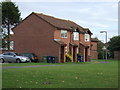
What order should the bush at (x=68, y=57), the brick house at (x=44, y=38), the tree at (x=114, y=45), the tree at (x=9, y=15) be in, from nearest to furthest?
the brick house at (x=44, y=38) → the bush at (x=68, y=57) → the tree at (x=9, y=15) → the tree at (x=114, y=45)

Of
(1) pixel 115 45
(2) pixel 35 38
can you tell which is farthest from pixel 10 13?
(1) pixel 115 45

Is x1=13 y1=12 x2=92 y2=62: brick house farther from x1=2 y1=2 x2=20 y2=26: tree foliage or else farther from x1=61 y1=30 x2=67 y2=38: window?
x1=2 y1=2 x2=20 y2=26: tree foliage

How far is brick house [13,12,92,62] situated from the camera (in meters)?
42.4

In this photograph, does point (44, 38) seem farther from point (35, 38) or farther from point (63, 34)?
point (63, 34)

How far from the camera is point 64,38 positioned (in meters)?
46.0

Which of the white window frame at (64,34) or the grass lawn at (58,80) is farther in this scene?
the white window frame at (64,34)

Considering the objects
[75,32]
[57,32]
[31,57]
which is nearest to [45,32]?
[57,32]

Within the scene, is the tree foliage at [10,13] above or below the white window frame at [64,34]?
above

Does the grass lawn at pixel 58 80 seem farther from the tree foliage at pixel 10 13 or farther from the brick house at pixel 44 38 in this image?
the tree foliage at pixel 10 13

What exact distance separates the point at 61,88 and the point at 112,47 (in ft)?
219

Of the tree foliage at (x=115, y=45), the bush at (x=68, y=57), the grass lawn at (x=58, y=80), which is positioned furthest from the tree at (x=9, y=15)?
the grass lawn at (x=58, y=80)

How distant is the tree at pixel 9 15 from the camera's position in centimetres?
6397

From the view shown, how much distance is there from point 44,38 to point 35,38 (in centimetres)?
185

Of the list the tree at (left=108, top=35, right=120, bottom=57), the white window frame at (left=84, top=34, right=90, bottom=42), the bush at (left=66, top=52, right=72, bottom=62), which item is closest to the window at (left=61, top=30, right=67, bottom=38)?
the bush at (left=66, top=52, right=72, bottom=62)
